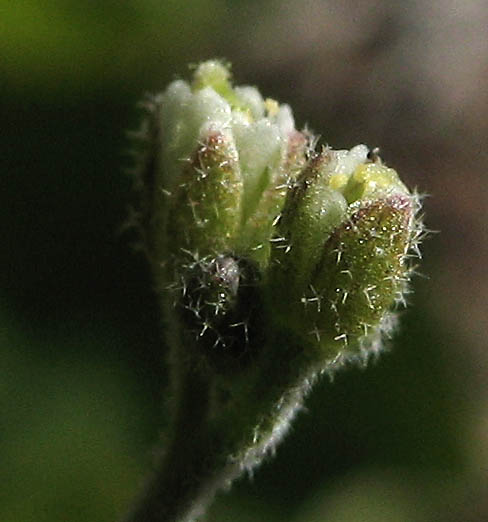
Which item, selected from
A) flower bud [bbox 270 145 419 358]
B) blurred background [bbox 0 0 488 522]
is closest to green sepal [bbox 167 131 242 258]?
flower bud [bbox 270 145 419 358]

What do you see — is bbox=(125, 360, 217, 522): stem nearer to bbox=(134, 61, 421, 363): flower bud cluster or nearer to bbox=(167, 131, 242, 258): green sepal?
bbox=(134, 61, 421, 363): flower bud cluster

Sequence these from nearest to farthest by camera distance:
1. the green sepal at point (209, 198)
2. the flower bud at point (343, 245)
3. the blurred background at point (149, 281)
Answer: the flower bud at point (343, 245) → the green sepal at point (209, 198) → the blurred background at point (149, 281)

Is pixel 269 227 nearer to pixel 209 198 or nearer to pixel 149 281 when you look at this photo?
pixel 209 198

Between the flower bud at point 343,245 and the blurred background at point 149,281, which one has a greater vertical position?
the flower bud at point 343,245

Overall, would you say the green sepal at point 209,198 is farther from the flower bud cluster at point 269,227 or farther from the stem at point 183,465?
the stem at point 183,465

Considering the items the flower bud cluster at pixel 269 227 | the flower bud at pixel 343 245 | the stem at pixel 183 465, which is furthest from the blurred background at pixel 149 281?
the flower bud at pixel 343 245

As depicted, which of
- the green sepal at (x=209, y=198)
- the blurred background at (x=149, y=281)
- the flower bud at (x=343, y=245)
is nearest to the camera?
the flower bud at (x=343, y=245)

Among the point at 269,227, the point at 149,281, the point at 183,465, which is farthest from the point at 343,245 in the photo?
the point at 149,281

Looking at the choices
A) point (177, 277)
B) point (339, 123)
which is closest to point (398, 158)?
point (339, 123)
